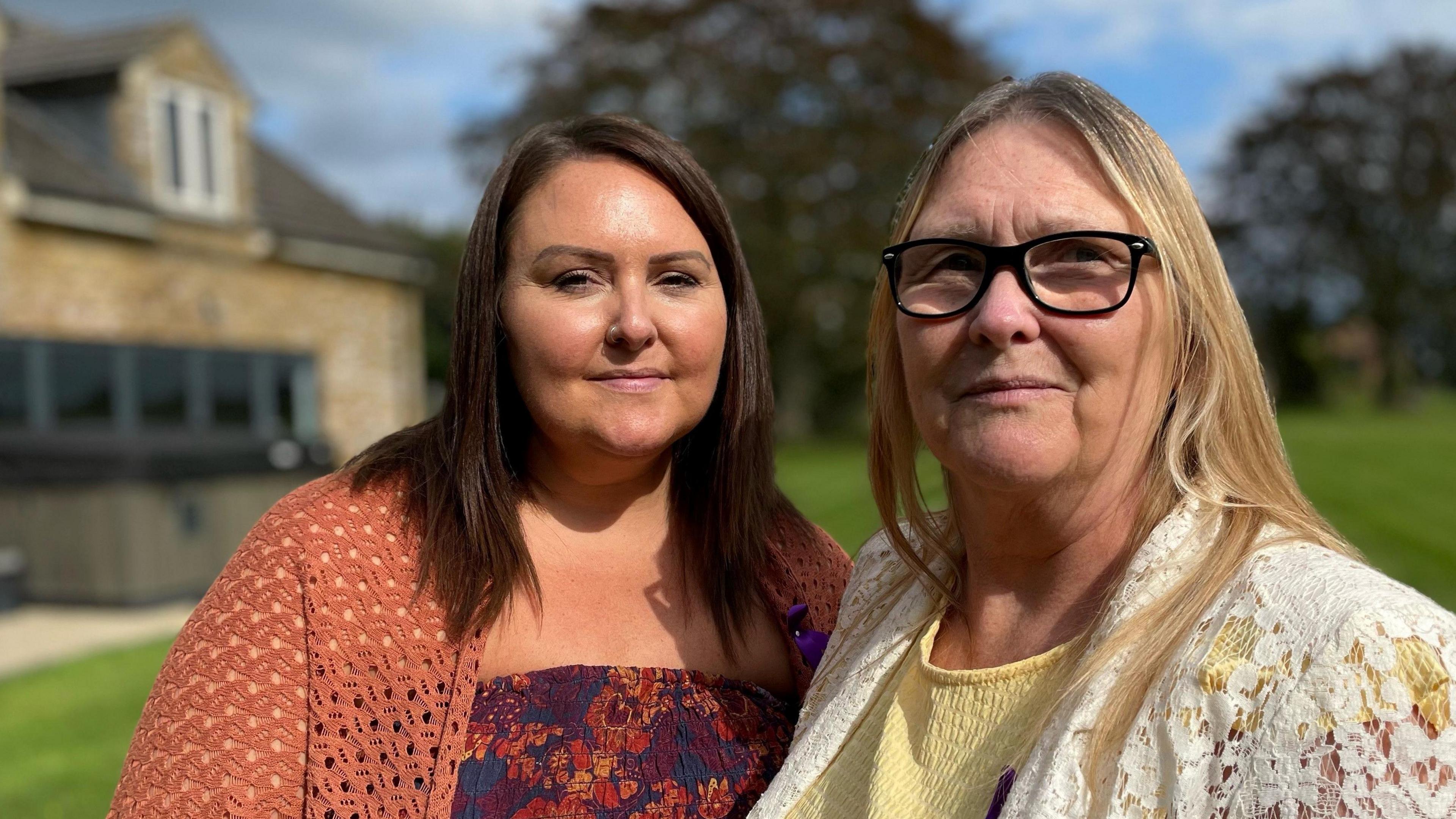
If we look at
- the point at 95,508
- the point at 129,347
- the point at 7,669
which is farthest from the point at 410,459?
the point at 129,347

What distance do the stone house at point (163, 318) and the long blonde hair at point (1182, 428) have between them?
10.7m

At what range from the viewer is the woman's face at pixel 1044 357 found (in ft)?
5.16

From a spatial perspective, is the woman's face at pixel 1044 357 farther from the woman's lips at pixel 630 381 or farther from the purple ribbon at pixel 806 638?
the purple ribbon at pixel 806 638

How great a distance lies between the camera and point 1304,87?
4066 cm

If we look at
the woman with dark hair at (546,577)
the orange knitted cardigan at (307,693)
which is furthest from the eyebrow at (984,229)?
the orange knitted cardigan at (307,693)

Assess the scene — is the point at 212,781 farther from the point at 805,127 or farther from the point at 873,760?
the point at 805,127

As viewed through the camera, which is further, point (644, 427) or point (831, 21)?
point (831, 21)

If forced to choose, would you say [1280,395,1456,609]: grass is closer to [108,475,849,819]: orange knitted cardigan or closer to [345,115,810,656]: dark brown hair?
[345,115,810,656]: dark brown hair

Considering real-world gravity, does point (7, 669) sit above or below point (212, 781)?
below

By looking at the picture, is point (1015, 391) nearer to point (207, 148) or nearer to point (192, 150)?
point (192, 150)

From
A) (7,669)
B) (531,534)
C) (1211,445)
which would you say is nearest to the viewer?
(1211,445)

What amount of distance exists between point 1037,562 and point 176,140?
16700mm

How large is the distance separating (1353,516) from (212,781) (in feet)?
40.8

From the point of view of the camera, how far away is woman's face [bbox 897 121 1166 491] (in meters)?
1.57
